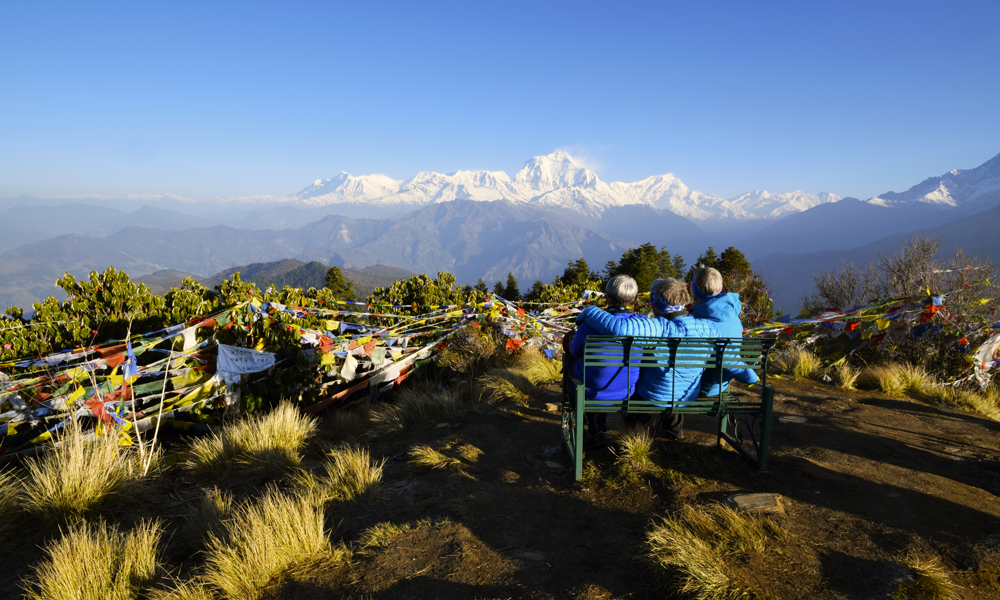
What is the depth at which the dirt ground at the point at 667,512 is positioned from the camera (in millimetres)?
2270

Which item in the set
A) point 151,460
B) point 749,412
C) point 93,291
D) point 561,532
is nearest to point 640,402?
point 749,412

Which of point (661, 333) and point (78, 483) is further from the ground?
point (661, 333)

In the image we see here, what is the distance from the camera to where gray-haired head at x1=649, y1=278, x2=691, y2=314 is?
11.5 ft

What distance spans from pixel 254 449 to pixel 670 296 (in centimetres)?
380

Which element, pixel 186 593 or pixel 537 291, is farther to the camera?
pixel 537 291

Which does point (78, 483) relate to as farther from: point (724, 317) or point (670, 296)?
point (724, 317)

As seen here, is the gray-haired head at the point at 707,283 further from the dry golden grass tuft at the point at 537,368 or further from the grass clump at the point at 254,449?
the grass clump at the point at 254,449

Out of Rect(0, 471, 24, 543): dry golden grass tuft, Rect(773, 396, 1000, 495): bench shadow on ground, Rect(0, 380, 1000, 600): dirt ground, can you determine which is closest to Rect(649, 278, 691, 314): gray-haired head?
Rect(0, 380, 1000, 600): dirt ground

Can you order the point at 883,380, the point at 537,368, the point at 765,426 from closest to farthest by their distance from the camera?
the point at 765,426
the point at 883,380
the point at 537,368

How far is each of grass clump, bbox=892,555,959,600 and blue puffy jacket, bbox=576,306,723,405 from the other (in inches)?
57.2

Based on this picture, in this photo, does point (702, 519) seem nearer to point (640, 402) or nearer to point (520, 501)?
point (640, 402)

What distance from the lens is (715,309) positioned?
3.65 m

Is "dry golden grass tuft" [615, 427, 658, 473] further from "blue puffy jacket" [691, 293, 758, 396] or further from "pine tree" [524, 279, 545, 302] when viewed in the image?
"pine tree" [524, 279, 545, 302]

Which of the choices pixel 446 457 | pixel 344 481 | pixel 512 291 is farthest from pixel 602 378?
pixel 512 291
